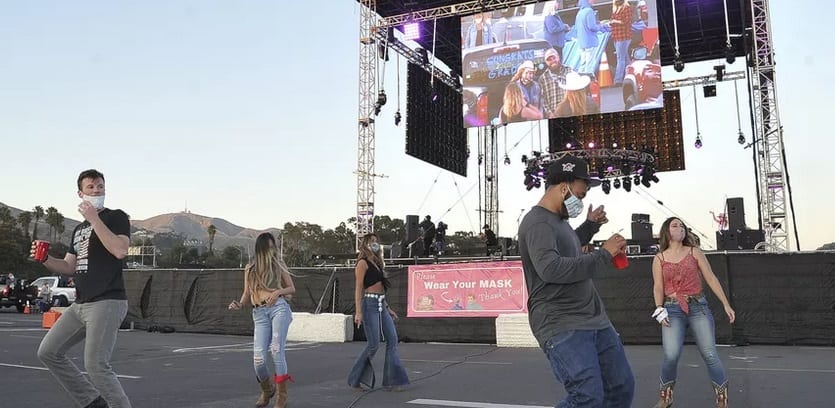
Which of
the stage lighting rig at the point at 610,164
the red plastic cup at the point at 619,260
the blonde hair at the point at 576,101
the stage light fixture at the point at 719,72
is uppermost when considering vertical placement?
the stage light fixture at the point at 719,72

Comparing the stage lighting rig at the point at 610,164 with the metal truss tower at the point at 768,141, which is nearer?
the metal truss tower at the point at 768,141

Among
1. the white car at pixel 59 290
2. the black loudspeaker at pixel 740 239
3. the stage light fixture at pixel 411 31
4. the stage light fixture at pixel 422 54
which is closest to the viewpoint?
the black loudspeaker at pixel 740 239

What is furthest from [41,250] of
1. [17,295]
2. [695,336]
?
[17,295]

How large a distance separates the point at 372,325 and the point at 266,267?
55.5 inches

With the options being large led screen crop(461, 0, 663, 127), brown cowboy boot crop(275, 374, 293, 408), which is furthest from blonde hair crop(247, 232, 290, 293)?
large led screen crop(461, 0, 663, 127)

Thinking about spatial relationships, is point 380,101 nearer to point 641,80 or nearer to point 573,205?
point 641,80

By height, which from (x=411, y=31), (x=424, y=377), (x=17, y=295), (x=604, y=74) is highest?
(x=411, y=31)

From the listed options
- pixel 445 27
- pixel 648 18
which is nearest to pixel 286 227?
pixel 445 27

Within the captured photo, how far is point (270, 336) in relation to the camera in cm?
560

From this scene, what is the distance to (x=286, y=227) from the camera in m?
81.1

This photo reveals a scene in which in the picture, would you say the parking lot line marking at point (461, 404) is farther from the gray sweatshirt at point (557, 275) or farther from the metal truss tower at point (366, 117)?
the metal truss tower at point (366, 117)

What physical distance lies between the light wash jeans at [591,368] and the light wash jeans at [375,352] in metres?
3.65

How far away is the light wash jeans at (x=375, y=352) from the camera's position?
21.1 feet

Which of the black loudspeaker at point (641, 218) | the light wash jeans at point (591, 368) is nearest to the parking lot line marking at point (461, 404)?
the light wash jeans at point (591, 368)
